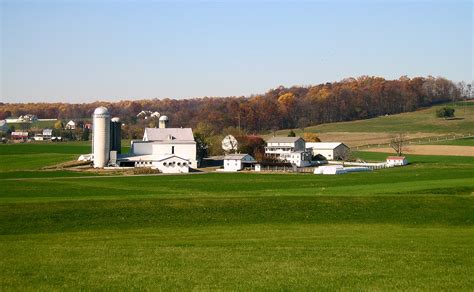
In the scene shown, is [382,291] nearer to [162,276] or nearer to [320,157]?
[162,276]

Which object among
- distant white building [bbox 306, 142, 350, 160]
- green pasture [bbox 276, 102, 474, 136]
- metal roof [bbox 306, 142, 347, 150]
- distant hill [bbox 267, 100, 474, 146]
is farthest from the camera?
green pasture [bbox 276, 102, 474, 136]

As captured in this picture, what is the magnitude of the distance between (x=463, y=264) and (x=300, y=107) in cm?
15709

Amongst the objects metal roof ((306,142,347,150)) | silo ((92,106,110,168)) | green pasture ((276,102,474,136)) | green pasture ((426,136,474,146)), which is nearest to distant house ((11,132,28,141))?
green pasture ((276,102,474,136))

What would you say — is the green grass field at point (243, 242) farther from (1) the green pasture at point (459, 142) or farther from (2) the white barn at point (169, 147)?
(1) the green pasture at point (459, 142)

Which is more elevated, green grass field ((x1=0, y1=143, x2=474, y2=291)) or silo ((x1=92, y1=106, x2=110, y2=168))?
silo ((x1=92, y1=106, x2=110, y2=168))

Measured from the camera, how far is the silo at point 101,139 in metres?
85.6

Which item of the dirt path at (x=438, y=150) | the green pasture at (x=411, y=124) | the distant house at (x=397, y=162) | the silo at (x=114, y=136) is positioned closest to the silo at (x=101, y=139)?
the silo at (x=114, y=136)

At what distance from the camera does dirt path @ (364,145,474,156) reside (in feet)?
333

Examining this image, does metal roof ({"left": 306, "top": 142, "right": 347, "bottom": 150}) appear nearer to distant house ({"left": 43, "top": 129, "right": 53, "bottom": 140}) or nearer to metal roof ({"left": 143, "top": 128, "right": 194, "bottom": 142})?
metal roof ({"left": 143, "top": 128, "right": 194, "bottom": 142})

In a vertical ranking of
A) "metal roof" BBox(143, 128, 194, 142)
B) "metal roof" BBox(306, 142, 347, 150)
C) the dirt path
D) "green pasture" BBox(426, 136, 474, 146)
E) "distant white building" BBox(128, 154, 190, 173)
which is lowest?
"distant white building" BBox(128, 154, 190, 173)

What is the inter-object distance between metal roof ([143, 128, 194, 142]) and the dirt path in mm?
35480

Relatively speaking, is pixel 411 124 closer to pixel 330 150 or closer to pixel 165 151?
pixel 330 150

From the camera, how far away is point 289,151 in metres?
97.7

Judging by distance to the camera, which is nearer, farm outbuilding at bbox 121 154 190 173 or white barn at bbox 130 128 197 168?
farm outbuilding at bbox 121 154 190 173
